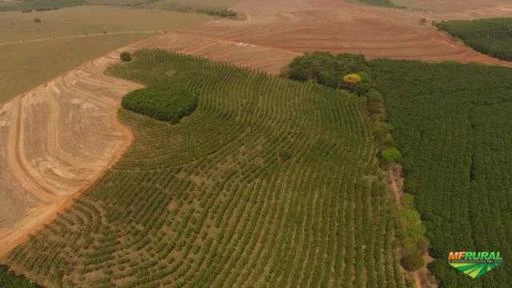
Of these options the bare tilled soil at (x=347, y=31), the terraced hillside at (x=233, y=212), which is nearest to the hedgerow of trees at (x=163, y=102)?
the terraced hillside at (x=233, y=212)

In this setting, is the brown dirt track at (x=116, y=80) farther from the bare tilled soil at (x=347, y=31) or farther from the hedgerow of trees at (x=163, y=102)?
the hedgerow of trees at (x=163, y=102)

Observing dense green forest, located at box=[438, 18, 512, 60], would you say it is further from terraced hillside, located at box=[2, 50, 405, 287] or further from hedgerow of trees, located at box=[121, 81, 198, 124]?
hedgerow of trees, located at box=[121, 81, 198, 124]

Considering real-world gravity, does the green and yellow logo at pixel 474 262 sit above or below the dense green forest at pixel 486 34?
below

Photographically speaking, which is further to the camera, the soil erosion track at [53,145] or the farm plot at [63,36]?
the farm plot at [63,36]

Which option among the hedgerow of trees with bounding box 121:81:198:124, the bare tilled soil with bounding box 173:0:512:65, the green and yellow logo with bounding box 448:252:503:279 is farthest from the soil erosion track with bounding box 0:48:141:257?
the green and yellow logo with bounding box 448:252:503:279

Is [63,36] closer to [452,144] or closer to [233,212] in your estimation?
[233,212]

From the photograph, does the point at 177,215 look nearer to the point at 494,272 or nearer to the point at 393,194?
the point at 393,194

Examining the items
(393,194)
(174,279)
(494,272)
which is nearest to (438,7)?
(393,194)
